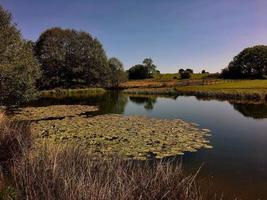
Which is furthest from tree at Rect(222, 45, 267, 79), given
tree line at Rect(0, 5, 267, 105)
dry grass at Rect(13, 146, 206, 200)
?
dry grass at Rect(13, 146, 206, 200)

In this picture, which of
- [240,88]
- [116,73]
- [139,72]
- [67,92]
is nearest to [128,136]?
[240,88]

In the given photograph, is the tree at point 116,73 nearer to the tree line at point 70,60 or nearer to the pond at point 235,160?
the tree line at point 70,60

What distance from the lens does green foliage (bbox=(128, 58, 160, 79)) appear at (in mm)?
129125

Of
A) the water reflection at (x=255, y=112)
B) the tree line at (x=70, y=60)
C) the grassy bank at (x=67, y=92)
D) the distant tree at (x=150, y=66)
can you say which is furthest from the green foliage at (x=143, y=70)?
the water reflection at (x=255, y=112)

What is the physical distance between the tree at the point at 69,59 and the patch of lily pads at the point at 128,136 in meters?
53.2

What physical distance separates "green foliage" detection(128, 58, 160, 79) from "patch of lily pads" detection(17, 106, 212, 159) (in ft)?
325

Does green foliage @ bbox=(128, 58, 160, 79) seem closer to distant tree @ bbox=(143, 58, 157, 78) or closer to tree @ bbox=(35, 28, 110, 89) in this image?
distant tree @ bbox=(143, 58, 157, 78)

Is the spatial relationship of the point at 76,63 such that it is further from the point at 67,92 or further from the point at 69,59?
the point at 67,92

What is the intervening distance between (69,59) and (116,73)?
1577 centimetres

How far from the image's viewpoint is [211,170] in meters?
15.1

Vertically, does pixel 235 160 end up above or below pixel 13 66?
below

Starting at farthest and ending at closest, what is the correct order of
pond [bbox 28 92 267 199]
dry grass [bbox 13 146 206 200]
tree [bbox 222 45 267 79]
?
tree [bbox 222 45 267 79]
pond [bbox 28 92 267 199]
dry grass [bbox 13 146 206 200]

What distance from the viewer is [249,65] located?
118750 mm

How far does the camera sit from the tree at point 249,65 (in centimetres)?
11244
